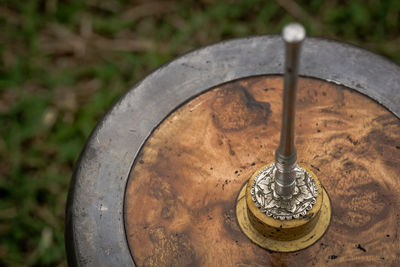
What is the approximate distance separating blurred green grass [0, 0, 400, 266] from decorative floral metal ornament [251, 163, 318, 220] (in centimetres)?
104

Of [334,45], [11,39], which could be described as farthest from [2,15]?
[334,45]

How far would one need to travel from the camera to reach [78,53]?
216 centimetres

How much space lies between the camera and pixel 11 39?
2.20 m

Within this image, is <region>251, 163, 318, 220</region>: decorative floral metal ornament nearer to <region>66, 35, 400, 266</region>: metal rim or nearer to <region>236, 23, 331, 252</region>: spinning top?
<region>236, 23, 331, 252</region>: spinning top

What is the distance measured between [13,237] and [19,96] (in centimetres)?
62

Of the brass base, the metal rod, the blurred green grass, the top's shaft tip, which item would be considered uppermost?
the blurred green grass

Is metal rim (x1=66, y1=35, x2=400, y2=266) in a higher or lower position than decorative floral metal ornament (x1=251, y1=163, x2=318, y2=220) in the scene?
higher

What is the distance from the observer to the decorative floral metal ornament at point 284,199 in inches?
Result: 36.7

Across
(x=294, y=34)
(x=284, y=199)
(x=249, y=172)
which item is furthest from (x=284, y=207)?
(x=294, y=34)

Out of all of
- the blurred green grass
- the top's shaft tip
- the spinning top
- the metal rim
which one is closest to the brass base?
the spinning top

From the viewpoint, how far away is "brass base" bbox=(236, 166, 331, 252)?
93 centimetres

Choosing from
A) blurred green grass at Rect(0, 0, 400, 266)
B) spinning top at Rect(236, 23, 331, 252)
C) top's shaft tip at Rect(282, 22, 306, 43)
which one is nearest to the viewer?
top's shaft tip at Rect(282, 22, 306, 43)

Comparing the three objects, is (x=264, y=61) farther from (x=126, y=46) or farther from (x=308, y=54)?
(x=126, y=46)

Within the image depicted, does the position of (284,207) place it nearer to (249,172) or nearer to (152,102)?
(249,172)
